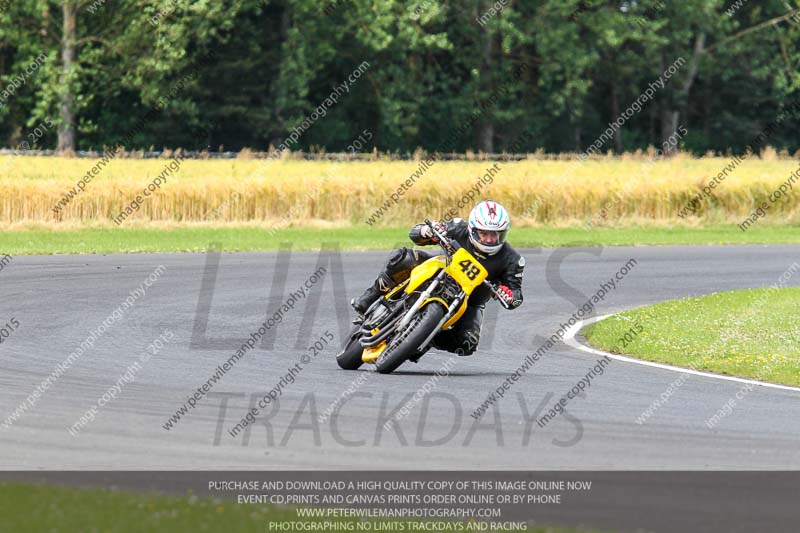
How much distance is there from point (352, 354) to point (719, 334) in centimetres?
501

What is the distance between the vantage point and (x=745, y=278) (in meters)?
25.6

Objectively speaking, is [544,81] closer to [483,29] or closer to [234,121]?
[483,29]

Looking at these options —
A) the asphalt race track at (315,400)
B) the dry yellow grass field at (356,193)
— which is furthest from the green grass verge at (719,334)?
the dry yellow grass field at (356,193)

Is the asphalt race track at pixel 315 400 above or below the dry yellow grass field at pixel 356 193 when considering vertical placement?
above

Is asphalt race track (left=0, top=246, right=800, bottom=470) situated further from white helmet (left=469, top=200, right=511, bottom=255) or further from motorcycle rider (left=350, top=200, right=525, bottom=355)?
white helmet (left=469, top=200, right=511, bottom=255)

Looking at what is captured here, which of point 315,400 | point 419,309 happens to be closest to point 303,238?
point 419,309

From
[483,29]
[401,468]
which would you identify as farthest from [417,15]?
[401,468]

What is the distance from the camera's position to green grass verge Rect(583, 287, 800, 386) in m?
14.5

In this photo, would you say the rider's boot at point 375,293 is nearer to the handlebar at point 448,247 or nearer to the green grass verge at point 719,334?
the handlebar at point 448,247

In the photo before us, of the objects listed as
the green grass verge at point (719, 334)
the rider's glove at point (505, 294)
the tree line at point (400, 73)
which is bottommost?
the tree line at point (400, 73)

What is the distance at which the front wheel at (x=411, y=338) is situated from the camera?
13.0 m
